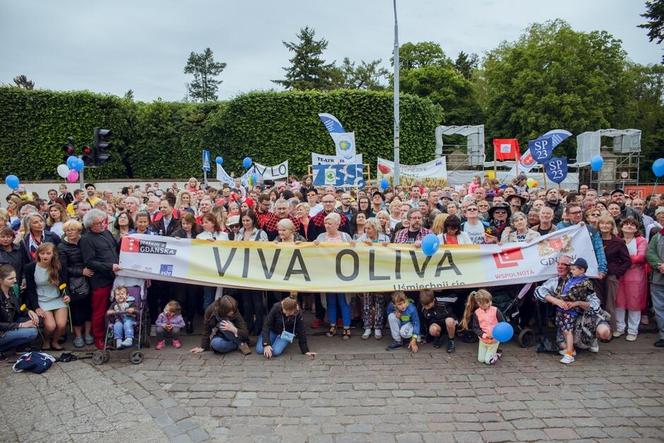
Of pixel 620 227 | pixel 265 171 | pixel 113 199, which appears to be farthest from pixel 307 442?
pixel 265 171

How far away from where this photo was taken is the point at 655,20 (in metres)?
29.2

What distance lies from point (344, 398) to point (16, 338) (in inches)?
166

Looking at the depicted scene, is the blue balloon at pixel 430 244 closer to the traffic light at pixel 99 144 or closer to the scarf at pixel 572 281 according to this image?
the scarf at pixel 572 281

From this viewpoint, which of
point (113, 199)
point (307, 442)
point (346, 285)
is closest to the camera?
point (307, 442)

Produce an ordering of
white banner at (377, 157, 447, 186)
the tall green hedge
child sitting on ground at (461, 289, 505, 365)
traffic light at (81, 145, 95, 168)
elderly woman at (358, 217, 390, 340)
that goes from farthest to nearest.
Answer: the tall green hedge
white banner at (377, 157, 447, 186)
traffic light at (81, 145, 95, 168)
elderly woman at (358, 217, 390, 340)
child sitting on ground at (461, 289, 505, 365)

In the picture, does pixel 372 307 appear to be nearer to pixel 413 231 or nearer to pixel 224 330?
pixel 413 231

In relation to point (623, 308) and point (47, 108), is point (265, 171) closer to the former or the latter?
point (47, 108)

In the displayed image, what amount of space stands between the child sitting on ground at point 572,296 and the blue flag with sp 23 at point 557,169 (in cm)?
597

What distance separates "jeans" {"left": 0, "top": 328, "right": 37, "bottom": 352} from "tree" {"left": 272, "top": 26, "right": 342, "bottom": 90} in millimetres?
38417

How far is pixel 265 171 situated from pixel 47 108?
35.5ft

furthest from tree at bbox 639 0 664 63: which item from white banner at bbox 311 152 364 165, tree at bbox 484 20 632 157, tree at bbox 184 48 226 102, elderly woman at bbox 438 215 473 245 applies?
tree at bbox 184 48 226 102

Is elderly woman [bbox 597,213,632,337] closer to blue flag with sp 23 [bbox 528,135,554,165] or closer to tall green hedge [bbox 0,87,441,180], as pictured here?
blue flag with sp 23 [bbox 528,135,554,165]

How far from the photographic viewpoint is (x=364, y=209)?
320 inches

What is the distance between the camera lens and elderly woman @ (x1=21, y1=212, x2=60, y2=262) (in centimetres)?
648
